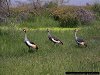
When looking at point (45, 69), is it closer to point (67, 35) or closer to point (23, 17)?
point (67, 35)

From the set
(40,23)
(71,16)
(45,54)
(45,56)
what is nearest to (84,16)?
(71,16)

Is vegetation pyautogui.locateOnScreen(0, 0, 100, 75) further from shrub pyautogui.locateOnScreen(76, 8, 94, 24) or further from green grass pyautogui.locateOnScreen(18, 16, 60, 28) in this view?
shrub pyautogui.locateOnScreen(76, 8, 94, 24)

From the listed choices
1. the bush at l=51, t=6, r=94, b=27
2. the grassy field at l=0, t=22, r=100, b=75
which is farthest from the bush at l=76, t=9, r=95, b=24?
the grassy field at l=0, t=22, r=100, b=75

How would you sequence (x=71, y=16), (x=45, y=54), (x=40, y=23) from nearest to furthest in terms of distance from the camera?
(x=45, y=54)
(x=40, y=23)
(x=71, y=16)

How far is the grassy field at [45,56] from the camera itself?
9.66 metres

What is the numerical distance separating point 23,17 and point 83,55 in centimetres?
1129

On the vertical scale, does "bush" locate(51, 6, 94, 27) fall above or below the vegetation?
below

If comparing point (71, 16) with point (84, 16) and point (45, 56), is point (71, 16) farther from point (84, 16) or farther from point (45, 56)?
point (45, 56)

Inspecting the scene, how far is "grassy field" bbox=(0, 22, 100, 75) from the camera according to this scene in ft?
31.7

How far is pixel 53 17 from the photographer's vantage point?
23.4 metres

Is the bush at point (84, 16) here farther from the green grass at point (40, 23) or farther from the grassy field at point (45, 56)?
the grassy field at point (45, 56)

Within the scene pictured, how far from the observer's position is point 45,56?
12000 mm

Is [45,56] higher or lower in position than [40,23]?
higher

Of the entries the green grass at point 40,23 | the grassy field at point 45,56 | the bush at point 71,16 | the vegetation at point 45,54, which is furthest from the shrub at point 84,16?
the grassy field at point 45,56
